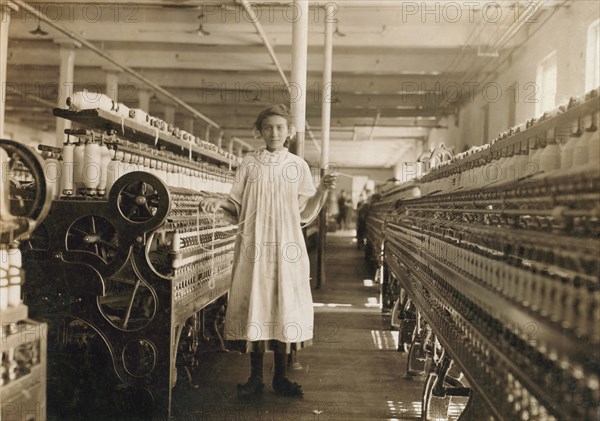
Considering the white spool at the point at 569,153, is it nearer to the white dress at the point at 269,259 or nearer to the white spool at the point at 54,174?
the white dress at the point at 269,259

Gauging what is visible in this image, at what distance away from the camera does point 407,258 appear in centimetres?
400

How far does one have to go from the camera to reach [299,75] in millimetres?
5117

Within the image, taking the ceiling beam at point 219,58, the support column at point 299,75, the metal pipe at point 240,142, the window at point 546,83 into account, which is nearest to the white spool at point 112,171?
the support column at point 299,75

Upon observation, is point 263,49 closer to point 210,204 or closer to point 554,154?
point 210,204

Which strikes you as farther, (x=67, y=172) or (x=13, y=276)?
(x=67, y=172)

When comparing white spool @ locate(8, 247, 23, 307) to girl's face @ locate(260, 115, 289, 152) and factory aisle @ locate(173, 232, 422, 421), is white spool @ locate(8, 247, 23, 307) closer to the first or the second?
factory aisle @ locate(173, 232, 422, 421)

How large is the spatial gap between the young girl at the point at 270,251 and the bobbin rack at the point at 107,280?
33 cm

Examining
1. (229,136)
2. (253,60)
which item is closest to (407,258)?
(253,60)

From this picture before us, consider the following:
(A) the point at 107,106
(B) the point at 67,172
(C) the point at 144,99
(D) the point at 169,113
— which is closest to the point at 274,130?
(A) the point at 107,106

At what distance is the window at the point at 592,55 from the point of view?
21.1ft

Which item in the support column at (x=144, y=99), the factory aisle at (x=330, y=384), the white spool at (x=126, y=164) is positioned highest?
the support column at (x=144, y=99)

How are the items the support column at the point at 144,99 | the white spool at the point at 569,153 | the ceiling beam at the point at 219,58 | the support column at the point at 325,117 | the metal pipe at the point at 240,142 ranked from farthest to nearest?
1. the metal pipe at the point at 240,142
2. the support column at the point at 144,99
3. the ceiling beam at the point at 219,58
4. the support column at the point at 325,117
5. the white spool at the point at 569,153

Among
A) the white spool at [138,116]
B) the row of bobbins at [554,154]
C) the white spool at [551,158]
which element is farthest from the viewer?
the white spool at [138,116]

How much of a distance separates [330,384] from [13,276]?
8.33 ft
